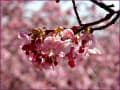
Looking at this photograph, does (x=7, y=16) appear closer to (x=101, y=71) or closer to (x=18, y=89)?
(x=18, y=89)

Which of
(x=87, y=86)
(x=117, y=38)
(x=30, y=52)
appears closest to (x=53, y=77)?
(x=87, y=86)

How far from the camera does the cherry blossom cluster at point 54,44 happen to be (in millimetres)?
1283

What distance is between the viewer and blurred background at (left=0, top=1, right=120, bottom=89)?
24.0 feet

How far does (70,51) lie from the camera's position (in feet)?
4.42

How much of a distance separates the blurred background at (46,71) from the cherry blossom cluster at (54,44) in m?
5.12

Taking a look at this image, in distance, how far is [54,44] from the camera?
1287 millimetres

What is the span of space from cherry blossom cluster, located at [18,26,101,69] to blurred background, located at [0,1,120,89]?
5.12 metres

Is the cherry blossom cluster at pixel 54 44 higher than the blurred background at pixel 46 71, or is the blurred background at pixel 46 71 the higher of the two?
the cherry blossom cluster at pixel 54 44

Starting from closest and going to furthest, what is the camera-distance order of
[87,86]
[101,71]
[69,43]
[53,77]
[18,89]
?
[69,43]
[18,89]
[53,77]
[87,86]
[101,71]

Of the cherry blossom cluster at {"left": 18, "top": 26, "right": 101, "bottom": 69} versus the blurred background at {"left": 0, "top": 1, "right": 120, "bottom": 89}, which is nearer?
the cherry blossom cluster at {"left": 18, "top": 26, "right": 101, "bottom": 69}

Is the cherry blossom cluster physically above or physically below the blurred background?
above

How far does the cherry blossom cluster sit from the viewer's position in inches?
50.5

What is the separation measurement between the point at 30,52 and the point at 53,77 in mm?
6575

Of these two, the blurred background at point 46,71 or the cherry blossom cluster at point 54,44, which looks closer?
the cherry blossom cluster at point 54,44
